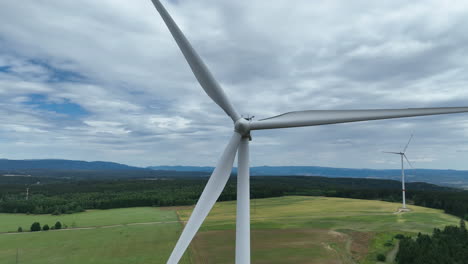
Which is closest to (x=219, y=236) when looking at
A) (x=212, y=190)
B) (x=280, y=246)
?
(x=280, y=246)

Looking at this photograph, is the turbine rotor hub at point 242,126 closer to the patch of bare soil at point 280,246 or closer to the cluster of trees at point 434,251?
the patch of bare soil at point 280,246

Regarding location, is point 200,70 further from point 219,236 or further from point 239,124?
point 219,236

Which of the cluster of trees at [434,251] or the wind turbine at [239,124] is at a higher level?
the wind turbine at [239,124]

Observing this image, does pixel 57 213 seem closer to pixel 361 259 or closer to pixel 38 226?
pixel 38 226

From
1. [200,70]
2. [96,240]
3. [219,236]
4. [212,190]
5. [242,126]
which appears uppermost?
[200,70]

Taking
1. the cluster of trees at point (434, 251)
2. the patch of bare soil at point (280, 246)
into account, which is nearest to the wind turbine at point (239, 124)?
the patch of bare soil at point (280, 246)

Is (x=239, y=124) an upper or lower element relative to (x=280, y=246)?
upper

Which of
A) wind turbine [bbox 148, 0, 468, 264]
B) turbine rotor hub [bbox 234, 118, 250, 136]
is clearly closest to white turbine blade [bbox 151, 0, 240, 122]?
wind turbine [bbox 148, 0, 468, 264]
